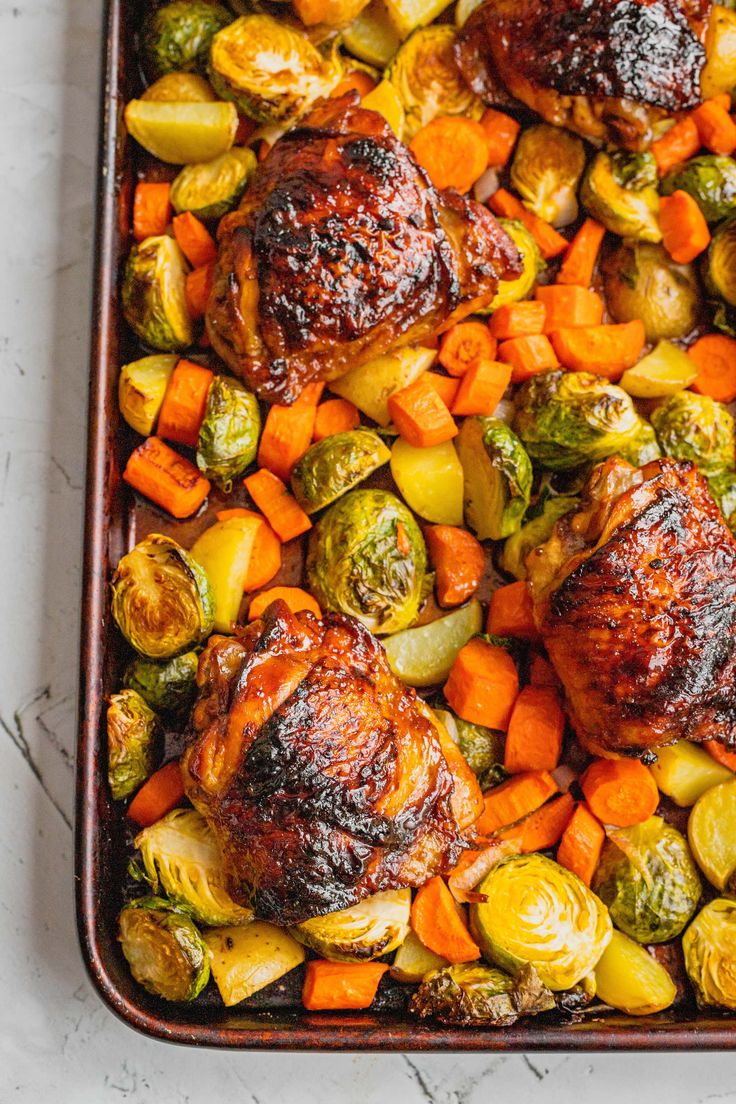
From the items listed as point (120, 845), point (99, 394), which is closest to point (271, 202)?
point (99, 394)

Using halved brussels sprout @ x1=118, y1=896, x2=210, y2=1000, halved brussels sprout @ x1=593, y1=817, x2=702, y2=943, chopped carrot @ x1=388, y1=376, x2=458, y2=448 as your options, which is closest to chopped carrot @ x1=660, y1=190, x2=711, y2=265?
chopped carrot @ x1=388, y1=376, x2=458, y2=448

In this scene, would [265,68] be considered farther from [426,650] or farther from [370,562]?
[426,650]

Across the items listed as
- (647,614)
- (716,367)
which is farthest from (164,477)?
(716,367)

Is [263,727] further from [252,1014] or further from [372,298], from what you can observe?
[372,298]

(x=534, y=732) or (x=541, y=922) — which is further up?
(x=534, y=732)

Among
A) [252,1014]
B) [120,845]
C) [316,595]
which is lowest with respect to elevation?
[252,1014]

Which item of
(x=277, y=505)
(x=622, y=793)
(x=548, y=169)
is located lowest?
(x=622, y=793)
